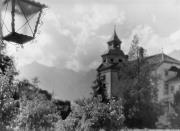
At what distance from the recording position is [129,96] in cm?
5062

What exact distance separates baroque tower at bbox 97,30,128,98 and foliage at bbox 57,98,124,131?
5843 centimetres

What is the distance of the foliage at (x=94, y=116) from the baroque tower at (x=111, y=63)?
5843 centimetres

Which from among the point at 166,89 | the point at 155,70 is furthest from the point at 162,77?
the point at 166,89

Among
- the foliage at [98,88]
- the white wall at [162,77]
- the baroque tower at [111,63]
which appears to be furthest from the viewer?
the baroque tower at [111,63]

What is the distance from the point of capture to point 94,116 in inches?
686

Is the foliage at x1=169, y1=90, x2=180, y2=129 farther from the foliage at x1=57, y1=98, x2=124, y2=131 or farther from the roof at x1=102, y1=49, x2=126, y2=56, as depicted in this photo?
the foliage at x1=57, y1=98, x2=124, y2=131

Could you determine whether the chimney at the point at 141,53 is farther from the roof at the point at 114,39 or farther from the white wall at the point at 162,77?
the roof at the point at 114,39

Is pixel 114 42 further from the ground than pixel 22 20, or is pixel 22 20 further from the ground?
pixel 114 42

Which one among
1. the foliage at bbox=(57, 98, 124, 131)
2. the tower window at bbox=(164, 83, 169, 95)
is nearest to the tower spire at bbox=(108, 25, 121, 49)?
the tower window at bbox=(164, 83, 169, 95)

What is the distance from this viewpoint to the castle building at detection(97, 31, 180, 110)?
211 feet

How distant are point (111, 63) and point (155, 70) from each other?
14.8 metres

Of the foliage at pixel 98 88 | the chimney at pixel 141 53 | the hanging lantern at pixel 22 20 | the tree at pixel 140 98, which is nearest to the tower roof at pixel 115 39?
the foliage at pixel 98 88

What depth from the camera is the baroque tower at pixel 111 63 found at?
259 feet

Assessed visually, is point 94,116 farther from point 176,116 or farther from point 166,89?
point 166,89
